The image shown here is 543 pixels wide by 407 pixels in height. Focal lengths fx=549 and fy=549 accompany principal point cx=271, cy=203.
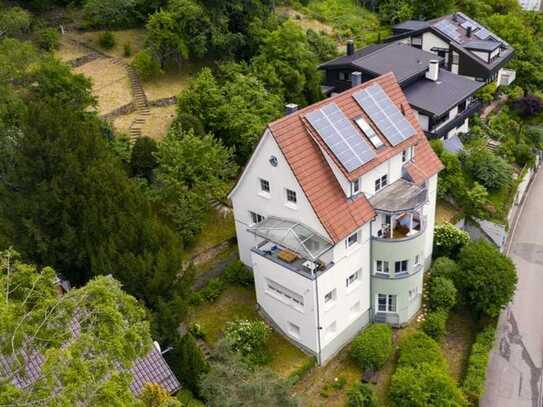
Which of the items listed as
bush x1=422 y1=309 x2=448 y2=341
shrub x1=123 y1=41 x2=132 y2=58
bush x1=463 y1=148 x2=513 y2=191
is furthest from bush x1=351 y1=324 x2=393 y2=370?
shrub x1=123 y1=41 x2=132 y2=58

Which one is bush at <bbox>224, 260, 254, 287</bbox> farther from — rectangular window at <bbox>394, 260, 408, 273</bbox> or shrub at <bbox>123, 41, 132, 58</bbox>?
shrub at <bbox>123, 41, 132, 58</bbox>

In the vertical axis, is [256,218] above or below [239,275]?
above

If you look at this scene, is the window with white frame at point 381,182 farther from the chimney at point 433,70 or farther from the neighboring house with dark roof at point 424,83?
the chimney at point 433,70

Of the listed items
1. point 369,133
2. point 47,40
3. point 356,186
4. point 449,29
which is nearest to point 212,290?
point 356,186

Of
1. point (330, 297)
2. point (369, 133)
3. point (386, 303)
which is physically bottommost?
point (386, 303)

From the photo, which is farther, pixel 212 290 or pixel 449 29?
pixel 449 29

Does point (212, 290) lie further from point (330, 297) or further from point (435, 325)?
point (435, 325)

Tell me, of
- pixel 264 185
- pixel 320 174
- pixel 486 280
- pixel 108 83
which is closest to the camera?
pixel 320 174
